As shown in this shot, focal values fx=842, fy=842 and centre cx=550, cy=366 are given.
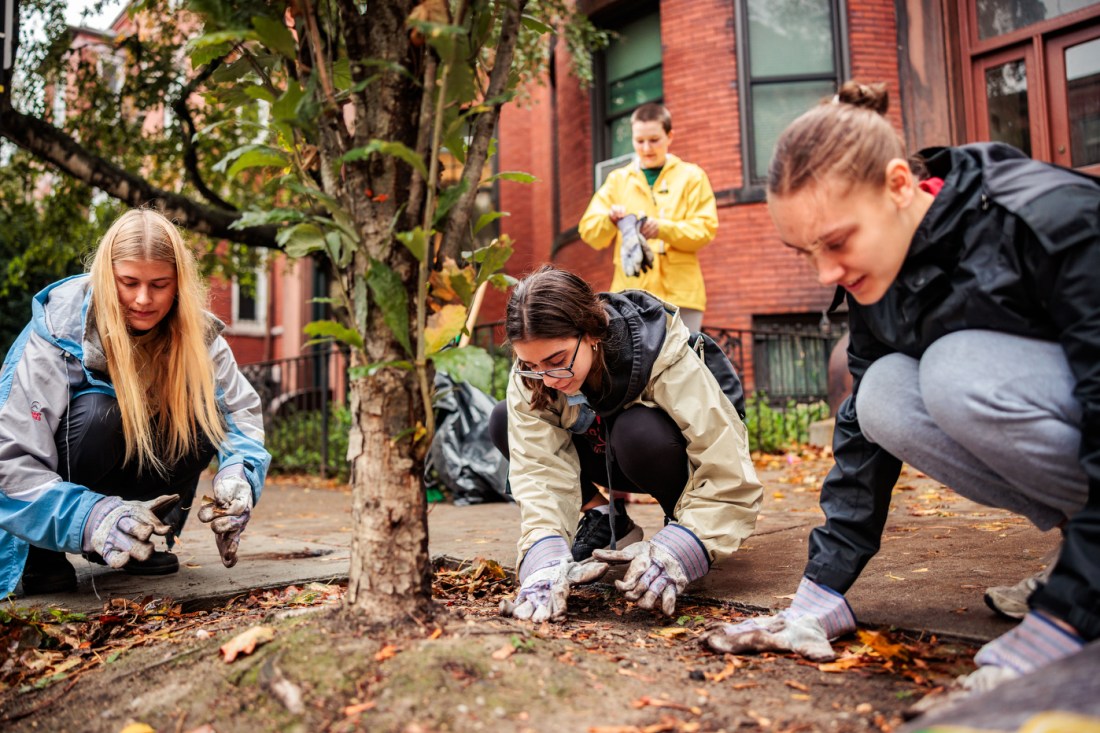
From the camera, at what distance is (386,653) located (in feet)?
5.22

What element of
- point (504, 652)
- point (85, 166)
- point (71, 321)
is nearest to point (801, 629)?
point (504, 652)

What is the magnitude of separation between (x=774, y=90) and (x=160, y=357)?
24.1 feet

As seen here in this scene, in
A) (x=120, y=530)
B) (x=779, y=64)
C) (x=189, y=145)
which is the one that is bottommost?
(x=120, y=530)

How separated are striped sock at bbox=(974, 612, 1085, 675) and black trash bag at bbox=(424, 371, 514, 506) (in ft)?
12.6

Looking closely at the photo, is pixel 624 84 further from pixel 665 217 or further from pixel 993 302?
pixel 993 302

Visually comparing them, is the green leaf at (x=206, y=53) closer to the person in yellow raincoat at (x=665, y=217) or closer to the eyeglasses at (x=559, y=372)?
the eyeglasses at (x=559, y=372)

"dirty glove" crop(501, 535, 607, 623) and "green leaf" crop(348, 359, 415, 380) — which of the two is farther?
"dirty glove" crop(501, 535, 607, 623)

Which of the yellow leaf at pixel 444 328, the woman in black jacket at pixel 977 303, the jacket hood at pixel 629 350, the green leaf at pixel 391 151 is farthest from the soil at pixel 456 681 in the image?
the green leaf at pixel 391 151

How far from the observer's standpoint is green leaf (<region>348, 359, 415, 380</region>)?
5.13 ft

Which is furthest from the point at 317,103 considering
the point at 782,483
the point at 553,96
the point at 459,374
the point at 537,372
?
the point at 553,96

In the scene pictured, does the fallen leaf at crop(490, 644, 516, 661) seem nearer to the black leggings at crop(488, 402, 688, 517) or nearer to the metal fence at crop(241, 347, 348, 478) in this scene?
the black leggings at crop(488, 402, 688, 517)

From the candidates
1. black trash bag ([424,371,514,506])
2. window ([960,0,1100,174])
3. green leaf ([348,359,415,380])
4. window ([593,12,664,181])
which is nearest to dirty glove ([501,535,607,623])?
green leaf ([348,359,415,380])

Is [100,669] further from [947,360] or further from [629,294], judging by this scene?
[947,360]

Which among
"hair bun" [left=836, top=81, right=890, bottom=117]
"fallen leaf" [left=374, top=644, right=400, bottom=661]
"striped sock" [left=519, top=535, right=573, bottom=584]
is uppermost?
"hair bun" [left=836, top=81, right=890, bottom=117]
